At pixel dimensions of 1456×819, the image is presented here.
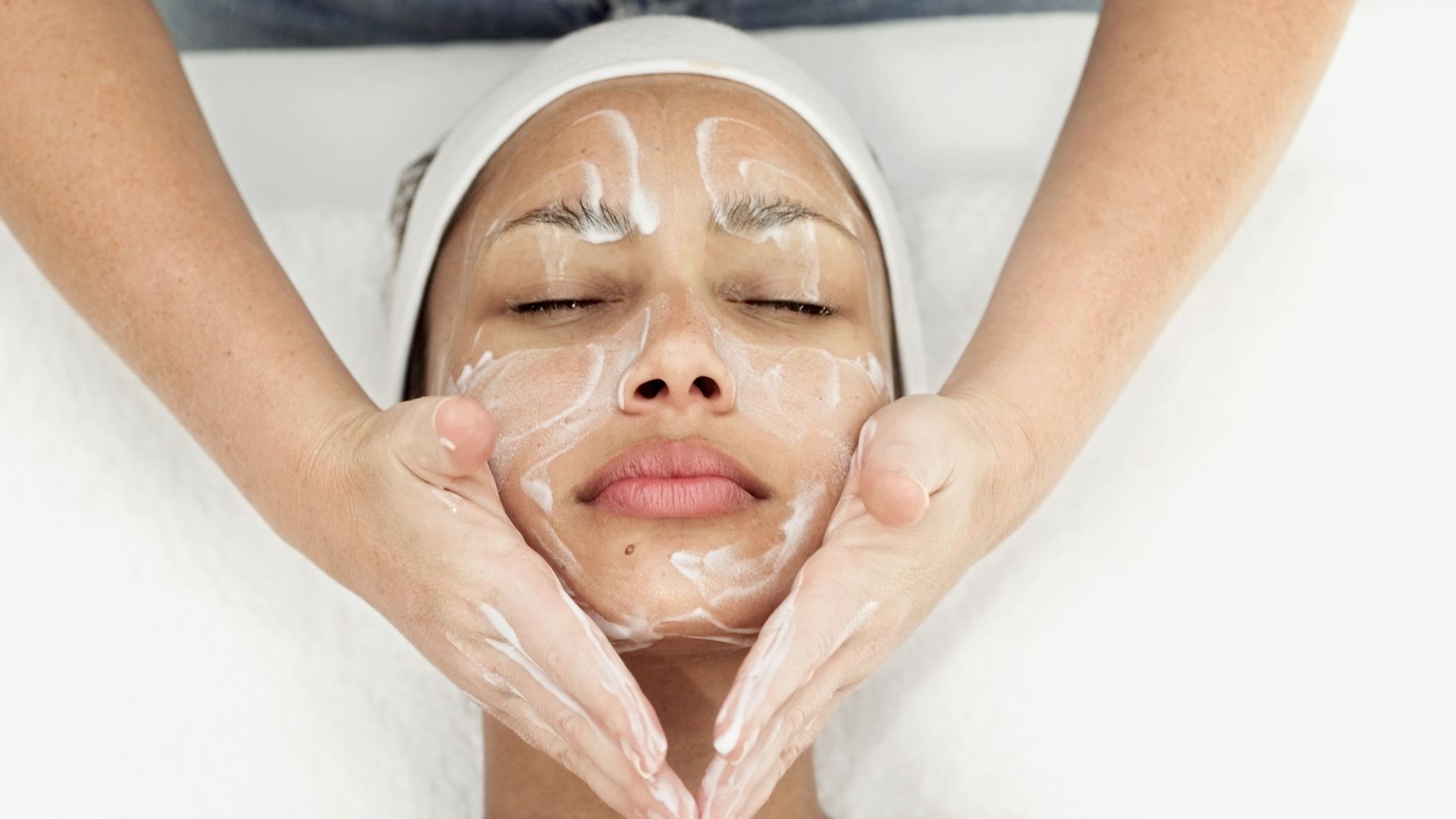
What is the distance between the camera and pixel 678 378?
93cm

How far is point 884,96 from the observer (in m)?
1.53

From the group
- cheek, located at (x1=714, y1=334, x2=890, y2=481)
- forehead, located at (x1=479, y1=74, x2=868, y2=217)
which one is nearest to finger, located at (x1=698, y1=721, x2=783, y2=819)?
cheek, located at (x1=714, y1=334, x2=890, y2=481)

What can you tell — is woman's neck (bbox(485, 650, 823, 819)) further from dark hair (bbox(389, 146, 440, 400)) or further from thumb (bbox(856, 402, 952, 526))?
dark hair (bbox(389, 146, 440, 400))

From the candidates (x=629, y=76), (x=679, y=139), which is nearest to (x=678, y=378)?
(x=679, y=139)

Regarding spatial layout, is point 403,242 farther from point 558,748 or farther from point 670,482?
point 558,748

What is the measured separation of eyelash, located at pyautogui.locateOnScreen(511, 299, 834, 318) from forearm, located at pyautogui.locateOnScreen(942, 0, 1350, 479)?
15cm

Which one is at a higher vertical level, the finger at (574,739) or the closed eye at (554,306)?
the closed eye at (554,306)

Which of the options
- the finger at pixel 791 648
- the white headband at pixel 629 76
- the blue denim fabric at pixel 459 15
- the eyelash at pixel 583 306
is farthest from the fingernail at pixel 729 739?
the blue denim fabric at pixel 459 15

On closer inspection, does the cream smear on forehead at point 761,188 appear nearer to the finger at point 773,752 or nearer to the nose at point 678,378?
the nose at point 678,378

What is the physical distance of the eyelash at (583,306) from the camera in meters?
1.04

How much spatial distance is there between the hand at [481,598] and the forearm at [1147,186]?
1.47 feet

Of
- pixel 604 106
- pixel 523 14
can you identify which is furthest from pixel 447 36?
pixel 604 106

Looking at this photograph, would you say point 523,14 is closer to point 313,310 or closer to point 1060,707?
point 313,310

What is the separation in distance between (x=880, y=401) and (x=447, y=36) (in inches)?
32.9
